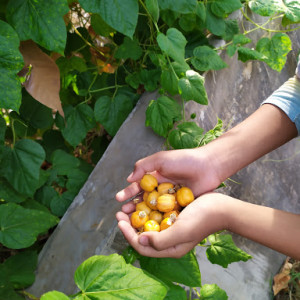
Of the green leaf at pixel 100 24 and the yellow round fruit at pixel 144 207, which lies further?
the green leaf at pixel 100 24

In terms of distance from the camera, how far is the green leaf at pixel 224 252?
1.06 m

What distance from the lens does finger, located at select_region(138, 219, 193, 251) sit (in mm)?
823

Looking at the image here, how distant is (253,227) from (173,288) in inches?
9.8

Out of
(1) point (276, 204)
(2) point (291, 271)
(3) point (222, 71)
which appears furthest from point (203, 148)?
(2) point (291, 271)

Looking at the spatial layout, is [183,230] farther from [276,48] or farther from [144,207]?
[276,48]

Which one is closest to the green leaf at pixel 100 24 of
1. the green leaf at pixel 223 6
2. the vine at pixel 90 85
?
the vine at pixel 90 85

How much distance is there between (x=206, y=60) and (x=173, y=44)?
0.63 ft

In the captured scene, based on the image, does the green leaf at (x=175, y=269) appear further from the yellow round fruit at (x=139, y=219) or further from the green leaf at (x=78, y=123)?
the green leaf at (x=78, y=123)

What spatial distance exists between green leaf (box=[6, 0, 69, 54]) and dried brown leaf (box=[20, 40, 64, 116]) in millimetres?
183

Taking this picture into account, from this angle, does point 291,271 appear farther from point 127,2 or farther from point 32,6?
point 32,6

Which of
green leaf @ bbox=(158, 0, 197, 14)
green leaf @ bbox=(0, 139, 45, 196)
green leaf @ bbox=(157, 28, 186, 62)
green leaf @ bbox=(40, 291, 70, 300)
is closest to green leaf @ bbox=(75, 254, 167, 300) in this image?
green leaf @ bbox=(40, 291, 70, 300)

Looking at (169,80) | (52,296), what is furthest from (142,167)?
(52,296)

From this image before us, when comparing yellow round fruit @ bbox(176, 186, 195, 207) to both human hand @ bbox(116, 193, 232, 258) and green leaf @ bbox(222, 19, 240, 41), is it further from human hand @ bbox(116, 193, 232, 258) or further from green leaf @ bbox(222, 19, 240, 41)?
green leaf @ bbox(222, 19, 240, 41)

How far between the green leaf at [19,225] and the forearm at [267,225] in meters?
0.51
